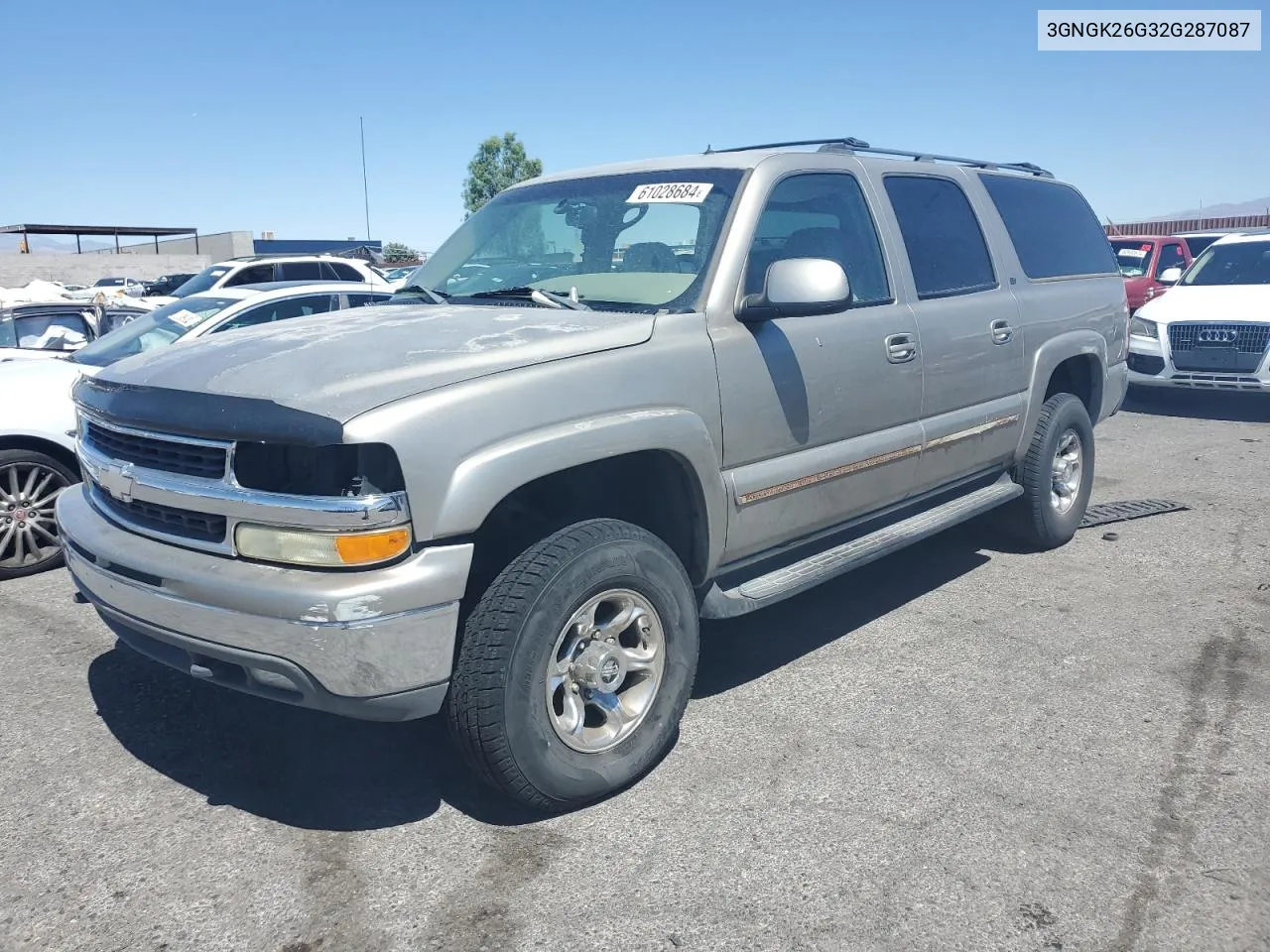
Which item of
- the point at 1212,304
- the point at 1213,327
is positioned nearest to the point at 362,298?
the point at 1213,327

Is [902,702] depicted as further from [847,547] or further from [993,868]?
[993,868]

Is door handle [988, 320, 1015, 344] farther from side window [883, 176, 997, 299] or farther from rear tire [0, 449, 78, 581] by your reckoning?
rear tire [0, 449, 78, 581]

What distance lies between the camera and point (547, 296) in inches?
151

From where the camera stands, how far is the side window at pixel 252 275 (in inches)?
576

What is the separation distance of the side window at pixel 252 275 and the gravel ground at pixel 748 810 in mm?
10648

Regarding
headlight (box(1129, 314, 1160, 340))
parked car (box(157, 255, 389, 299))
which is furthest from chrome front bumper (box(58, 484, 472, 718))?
parked car (box(157, 255, 389, 299))

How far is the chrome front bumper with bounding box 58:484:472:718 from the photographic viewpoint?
266 cm

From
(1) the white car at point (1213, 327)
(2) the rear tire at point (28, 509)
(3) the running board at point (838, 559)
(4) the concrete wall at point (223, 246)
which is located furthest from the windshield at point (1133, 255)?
(4) the concrete wall at point (223, 246)

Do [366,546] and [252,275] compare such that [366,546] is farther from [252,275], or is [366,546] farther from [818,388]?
[252,275]

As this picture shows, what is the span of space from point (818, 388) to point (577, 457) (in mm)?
1214

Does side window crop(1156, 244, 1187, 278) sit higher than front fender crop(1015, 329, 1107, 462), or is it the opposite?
side window crop(1156, 244, 1187, 278)

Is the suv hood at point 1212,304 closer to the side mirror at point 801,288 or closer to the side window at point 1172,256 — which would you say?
the side window at point 1172,256

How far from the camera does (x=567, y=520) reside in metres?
3.28

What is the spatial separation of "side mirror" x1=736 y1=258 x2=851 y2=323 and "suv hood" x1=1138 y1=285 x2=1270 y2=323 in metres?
8.41
